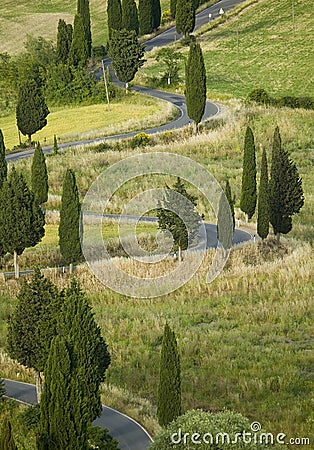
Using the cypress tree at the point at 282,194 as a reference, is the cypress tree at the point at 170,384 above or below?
above

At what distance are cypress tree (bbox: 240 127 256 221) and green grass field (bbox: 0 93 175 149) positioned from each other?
983 inches

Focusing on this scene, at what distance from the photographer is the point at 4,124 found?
9256cm

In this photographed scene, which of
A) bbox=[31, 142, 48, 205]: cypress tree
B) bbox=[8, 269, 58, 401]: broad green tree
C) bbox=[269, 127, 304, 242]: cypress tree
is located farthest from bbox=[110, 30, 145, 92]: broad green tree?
bbox=[8, 269, 58, 401]: broad green tree

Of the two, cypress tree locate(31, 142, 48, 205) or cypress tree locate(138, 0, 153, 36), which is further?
cypress tree locate(138, 0, 153, 36)

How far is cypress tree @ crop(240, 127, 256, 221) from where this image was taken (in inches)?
2218

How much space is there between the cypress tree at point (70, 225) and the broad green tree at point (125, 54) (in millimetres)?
42864

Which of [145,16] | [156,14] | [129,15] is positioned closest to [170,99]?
[129,15]

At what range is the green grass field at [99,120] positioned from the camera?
8088 cm

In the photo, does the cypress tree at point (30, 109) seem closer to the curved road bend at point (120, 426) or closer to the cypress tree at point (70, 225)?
the cypress tree at point (70, 225)

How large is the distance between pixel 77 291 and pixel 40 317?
317 cm

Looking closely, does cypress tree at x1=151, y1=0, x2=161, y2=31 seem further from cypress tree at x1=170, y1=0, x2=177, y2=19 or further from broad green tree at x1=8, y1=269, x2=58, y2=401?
broad green tree at x1=8, y1=269, x2=58, y2=401

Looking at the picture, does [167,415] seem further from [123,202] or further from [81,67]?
[81,67]

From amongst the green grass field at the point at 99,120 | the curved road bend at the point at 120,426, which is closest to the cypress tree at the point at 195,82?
the green grass field at the point at 99,120

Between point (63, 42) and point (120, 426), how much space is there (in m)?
73.4
